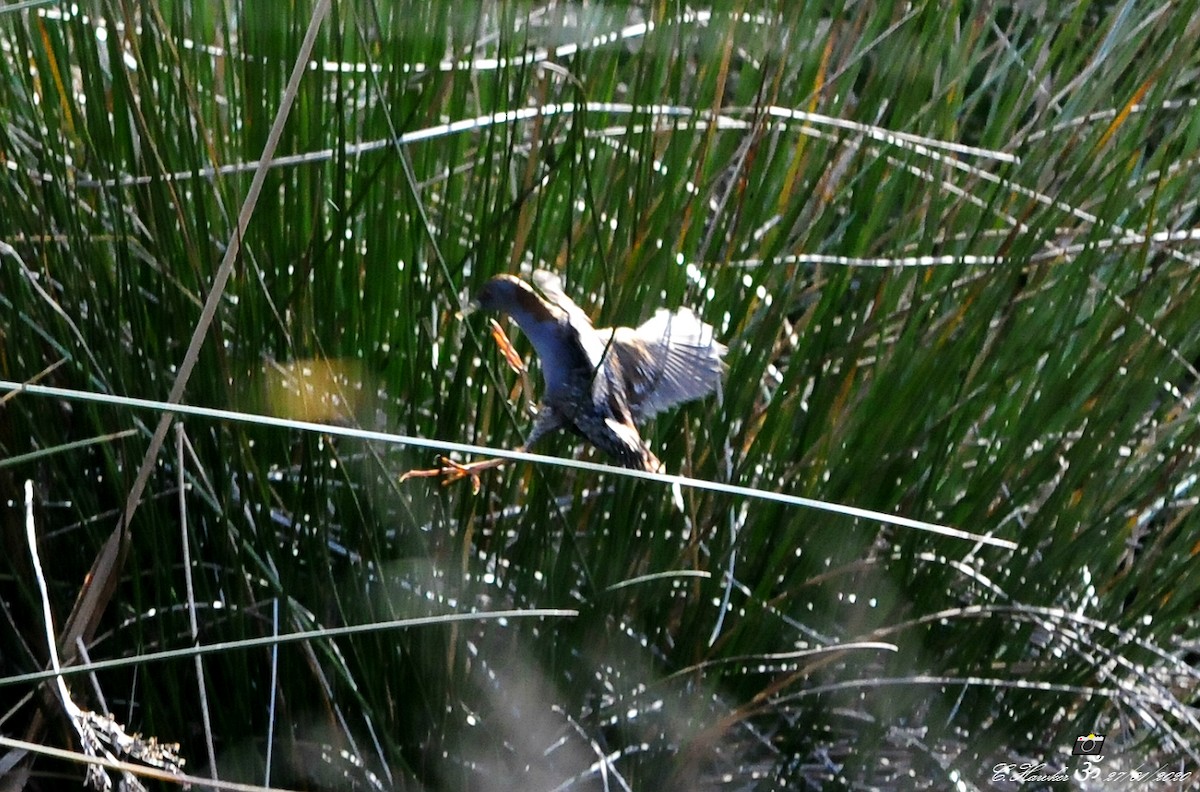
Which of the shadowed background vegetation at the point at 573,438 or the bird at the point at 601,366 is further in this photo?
the shadowed background vegetation at the point at 573,438

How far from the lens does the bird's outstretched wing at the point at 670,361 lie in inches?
40.3

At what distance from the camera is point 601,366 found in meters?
0.95

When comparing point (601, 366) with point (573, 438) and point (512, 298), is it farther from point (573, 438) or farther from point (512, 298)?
point (573, 438)

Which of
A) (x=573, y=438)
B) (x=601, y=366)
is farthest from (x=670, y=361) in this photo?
(x=573, y=438)

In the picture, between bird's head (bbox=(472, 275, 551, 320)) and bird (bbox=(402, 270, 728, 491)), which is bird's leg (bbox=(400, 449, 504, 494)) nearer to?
bird (bbox=(402, 270, 728, 491))

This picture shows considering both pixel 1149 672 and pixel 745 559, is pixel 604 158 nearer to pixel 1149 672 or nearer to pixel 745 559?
pixel 745 559

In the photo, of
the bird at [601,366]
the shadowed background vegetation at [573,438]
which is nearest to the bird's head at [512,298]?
the bird at [601,366]

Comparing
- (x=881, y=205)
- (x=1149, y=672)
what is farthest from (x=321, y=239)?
(x=1149, y=672)

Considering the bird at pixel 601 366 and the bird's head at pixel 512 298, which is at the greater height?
the bird's head at pixel 512 298

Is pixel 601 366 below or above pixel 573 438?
above

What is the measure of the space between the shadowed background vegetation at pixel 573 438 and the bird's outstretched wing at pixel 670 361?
8 centimetres

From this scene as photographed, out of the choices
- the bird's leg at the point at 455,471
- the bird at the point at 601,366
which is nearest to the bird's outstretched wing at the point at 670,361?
the bird at the point at 601,366

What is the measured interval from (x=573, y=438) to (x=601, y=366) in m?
0.24

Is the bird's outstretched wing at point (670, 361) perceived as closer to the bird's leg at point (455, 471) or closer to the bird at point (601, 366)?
the bird at point (601, 366)
